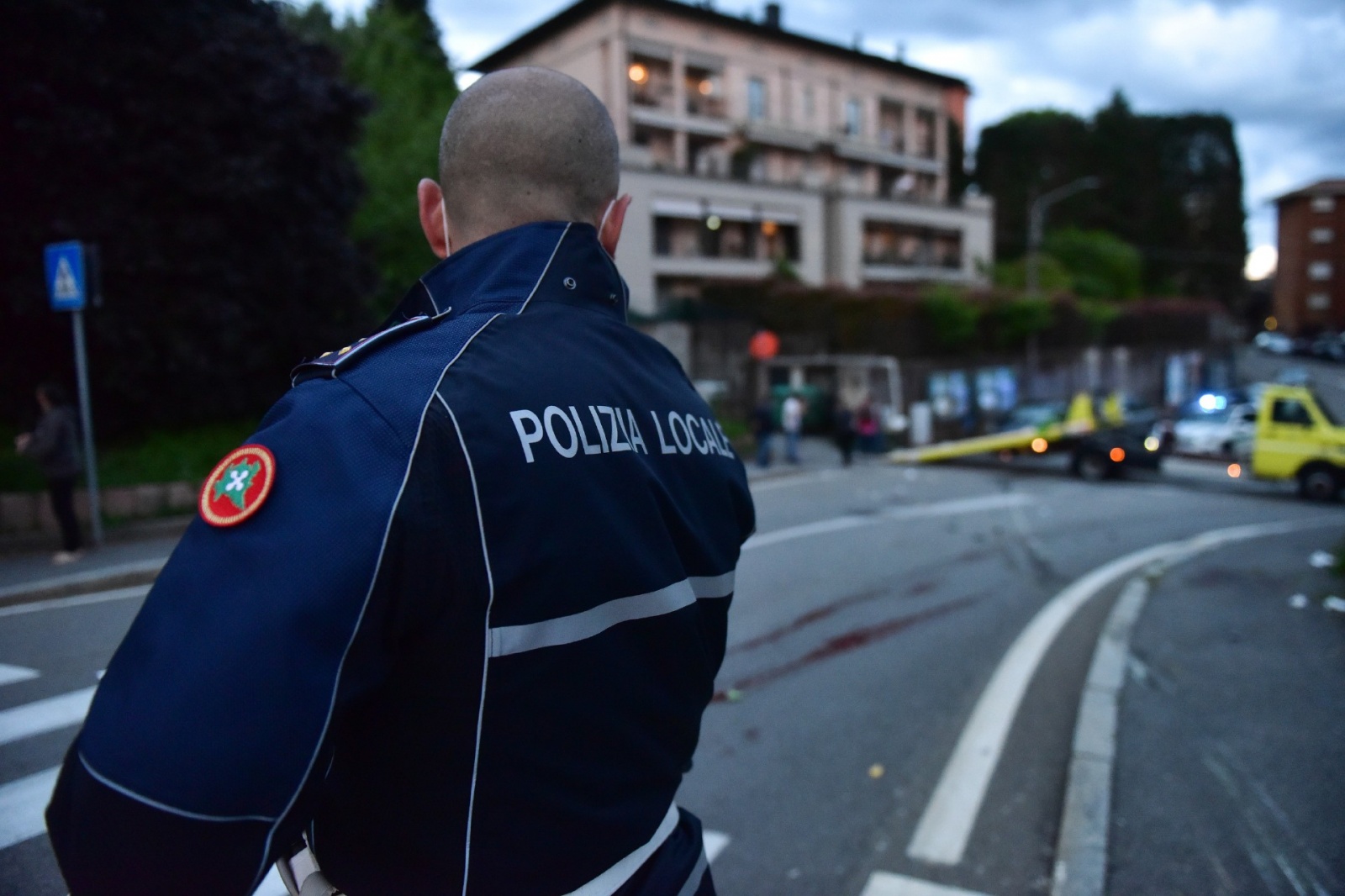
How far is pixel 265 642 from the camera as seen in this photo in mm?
1015

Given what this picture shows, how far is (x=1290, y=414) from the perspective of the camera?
17.9m

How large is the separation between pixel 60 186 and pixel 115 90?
1.15 m

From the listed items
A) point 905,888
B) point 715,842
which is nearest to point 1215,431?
point 905,888

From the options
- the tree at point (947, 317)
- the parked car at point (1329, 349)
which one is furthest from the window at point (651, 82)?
Result: the parked car at point (1329, 349)

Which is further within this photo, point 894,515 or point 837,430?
point 837,430

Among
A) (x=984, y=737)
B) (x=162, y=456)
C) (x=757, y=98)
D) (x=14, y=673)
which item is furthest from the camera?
(x=757, y=98)

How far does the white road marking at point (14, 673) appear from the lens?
1880mm

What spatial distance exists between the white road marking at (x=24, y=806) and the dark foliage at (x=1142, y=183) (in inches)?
2775

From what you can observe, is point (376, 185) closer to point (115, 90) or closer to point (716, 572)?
point (115, 90)

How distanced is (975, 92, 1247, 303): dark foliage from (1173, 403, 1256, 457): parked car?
4137cm

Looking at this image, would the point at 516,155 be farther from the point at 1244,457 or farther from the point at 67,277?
the point at 1244,457

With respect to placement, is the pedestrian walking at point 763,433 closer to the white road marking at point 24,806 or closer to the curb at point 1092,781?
the curb at point 1092,781

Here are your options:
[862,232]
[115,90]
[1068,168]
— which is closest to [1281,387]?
[115,90]

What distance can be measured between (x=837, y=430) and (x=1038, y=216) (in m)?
23.9
